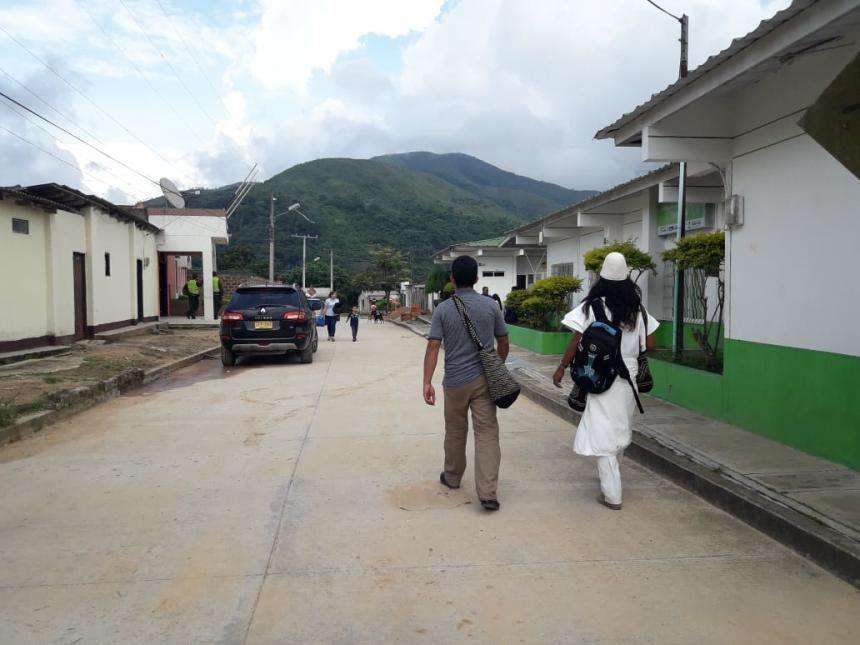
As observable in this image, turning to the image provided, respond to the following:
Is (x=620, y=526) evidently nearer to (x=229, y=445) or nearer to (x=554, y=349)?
(x=229, y=445)

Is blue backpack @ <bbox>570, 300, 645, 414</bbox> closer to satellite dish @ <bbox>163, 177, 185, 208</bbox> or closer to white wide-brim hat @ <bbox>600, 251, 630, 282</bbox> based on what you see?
white wide-brim hat @ <bbox>600, 251, 630, 282</bbox>

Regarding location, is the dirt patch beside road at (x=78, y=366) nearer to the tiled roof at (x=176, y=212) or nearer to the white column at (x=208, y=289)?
the white column at (x=208, y=289)

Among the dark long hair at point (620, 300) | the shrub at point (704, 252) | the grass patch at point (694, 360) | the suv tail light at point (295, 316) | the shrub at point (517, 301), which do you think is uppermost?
the shrub at point (704, 252)

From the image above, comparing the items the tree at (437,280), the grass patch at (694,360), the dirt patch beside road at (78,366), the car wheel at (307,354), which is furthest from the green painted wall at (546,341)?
the tree at (437,280)

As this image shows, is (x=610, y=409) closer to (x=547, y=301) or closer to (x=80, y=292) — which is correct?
(x=547, y=301)

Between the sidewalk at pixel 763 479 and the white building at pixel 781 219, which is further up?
the white building at pixel 781 219

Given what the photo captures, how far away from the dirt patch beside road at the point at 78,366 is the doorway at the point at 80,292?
2.46 feet

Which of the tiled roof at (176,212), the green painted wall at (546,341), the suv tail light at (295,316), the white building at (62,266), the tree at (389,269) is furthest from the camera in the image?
the tree at (389,269)

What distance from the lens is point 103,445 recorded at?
745 cm

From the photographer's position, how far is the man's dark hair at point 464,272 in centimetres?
539

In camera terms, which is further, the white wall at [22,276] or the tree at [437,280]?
the tree at [437,280]

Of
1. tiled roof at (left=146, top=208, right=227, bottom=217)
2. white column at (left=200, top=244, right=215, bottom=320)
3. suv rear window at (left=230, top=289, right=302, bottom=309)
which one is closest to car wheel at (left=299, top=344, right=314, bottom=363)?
suv rear window at (left=230, top=289, right=302, bottom=309)

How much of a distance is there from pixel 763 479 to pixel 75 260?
654 inches

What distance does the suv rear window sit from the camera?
14430 mm
